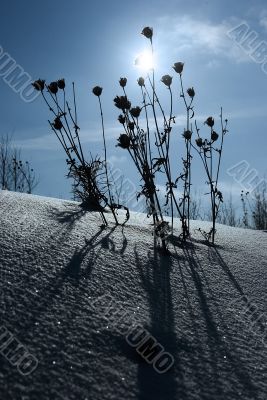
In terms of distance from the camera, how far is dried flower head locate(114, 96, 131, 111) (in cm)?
203

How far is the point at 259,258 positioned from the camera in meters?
1.98

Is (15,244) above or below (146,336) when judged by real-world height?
above

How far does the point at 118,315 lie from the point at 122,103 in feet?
3.88

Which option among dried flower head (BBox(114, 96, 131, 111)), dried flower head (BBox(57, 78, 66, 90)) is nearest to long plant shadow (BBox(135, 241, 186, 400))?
dried flower head (BBox(114, 96, 131, 111))

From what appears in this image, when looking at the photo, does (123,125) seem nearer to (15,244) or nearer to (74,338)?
(15,244)

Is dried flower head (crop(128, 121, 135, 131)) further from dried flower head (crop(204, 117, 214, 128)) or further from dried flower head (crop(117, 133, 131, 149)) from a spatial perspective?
dried flower head (crop(204, 117, 214, 128))

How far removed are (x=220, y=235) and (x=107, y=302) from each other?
151 cm

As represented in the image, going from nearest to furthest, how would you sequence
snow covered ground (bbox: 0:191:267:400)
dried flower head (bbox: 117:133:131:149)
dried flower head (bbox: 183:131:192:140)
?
1. snow covered ground (bbox: 0:191:267:400)
2. dried flower head (bbox: 117:133:131:149)
3. dried flower head (bbox: 183:131:192:140)

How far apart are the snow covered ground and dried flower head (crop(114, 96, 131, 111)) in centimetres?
61

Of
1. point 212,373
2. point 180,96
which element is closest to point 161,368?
point 212,373

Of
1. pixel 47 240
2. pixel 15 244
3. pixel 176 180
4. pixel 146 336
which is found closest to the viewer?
→ pixel 146 336

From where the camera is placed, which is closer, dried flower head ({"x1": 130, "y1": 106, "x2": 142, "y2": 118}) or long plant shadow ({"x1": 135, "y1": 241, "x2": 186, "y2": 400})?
long plant shadow ({"x1": 135, "y1": 241, "x2": 186, "y2": 400})

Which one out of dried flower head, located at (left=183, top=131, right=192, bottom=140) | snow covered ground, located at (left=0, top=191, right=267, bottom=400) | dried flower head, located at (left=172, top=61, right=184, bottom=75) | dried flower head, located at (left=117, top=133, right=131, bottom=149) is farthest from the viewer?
dried flower head, located at (left=183, top=131, right=192, bottom=140)

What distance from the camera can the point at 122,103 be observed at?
2.03m
